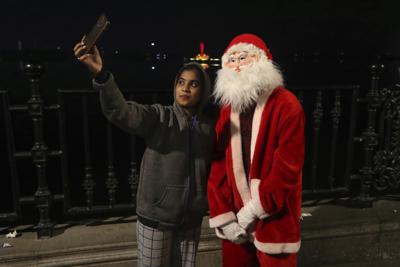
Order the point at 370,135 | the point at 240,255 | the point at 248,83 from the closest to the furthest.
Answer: the point at 248,83 → the point at 240,255 → the point at 370,135

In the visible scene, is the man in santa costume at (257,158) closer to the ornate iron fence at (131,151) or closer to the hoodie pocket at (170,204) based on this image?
the hoodie pocket at (170,204)

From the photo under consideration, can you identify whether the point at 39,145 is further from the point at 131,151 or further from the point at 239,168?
the point at 239,168

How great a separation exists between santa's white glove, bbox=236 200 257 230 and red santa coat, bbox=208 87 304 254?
1.5 inches

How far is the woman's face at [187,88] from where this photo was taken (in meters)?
2.37

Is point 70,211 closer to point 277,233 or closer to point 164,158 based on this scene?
point 164,158

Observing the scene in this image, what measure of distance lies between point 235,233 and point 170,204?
43 centimetres

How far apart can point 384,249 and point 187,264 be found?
2209mm

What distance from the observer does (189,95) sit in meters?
2.37

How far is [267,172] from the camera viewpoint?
7.41 feet

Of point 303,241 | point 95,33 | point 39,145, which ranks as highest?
point 95,33

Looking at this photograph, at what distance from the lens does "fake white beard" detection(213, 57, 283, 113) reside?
2.22 m

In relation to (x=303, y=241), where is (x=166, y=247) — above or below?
above

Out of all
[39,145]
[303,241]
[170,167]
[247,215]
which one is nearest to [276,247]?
[247,215]

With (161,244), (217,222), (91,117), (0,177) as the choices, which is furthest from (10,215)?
(91,117)
